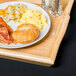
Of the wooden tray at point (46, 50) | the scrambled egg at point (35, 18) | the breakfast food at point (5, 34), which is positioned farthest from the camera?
the scrambled egg at point (35, 18)

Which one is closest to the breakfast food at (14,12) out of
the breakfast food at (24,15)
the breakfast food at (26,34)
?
the breakfast food at (24,15)

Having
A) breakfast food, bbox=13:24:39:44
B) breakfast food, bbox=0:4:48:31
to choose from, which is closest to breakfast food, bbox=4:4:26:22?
breakfast food, bbox=0:4:48:31

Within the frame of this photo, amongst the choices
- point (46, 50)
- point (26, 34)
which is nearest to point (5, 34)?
point (26, 34)

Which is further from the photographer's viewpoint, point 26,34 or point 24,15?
point 24,15

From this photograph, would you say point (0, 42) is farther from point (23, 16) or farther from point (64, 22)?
point (64, 22)

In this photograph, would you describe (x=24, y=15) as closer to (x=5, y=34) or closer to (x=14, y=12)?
(x=14, y=12)

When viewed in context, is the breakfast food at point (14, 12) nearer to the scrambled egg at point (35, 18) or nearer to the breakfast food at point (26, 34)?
the scrambled egg at point (35, 18)

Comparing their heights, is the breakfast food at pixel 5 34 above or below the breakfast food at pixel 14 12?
below
